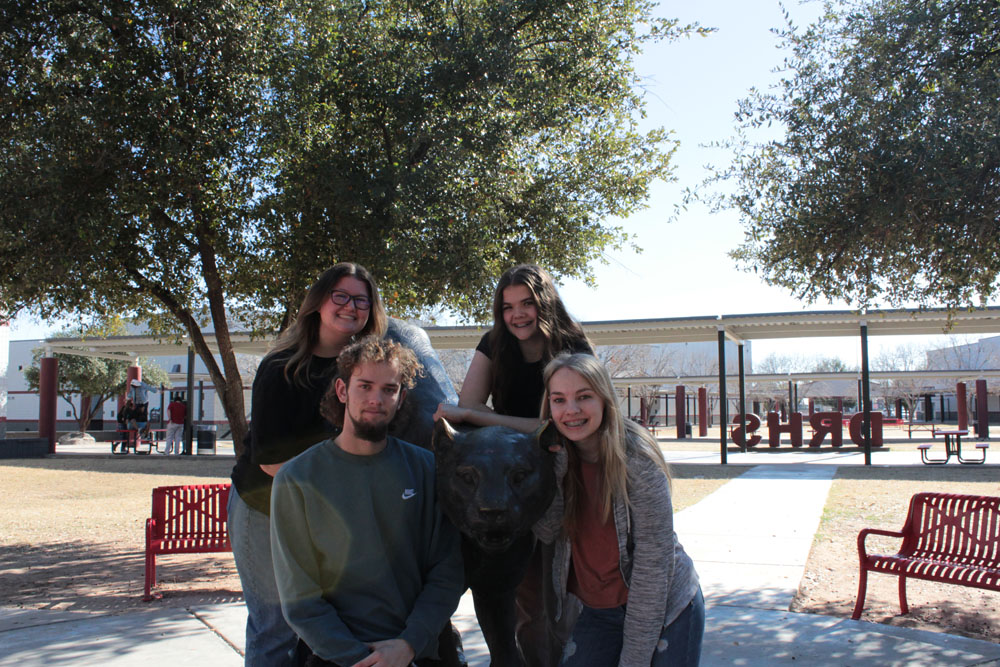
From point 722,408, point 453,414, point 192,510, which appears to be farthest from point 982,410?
point 453,414

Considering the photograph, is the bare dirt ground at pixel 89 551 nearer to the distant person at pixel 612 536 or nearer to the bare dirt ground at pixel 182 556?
the bare dirt ground at pixel 182 556

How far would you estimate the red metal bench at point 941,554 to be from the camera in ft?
16.6

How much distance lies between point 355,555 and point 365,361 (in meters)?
0.58

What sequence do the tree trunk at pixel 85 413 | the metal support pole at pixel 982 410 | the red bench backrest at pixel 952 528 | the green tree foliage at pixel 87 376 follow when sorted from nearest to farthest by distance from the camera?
the red bench backrest at pixel 952 528, the metal support pole at pixel 982 410, the green tree foliage at pixel 87 376, the tree trunk at pixel 85 413

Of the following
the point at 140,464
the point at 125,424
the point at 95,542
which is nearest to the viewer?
the point at 95,542

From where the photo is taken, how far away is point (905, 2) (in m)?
7.05

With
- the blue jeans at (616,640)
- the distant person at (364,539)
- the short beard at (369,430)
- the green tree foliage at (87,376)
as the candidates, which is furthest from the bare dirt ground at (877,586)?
the green tree foliage at (87,376)

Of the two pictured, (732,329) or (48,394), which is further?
(48,394)

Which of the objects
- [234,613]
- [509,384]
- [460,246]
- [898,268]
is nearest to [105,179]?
[460,246]

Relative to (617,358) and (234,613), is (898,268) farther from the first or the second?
(617,358)

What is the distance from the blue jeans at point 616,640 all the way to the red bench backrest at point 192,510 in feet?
15.0

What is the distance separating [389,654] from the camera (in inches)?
86.2

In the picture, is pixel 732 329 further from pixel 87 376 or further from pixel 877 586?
pixel 87 376

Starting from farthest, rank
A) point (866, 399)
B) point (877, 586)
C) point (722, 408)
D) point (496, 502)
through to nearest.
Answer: point (722, 408) < point (866, 399) < point (877, 586) < point (496, 502)
